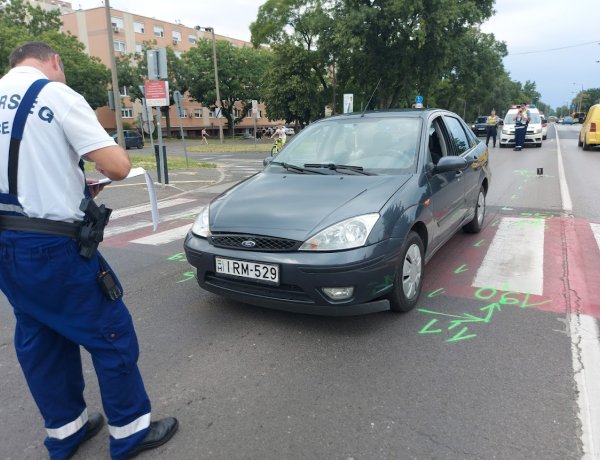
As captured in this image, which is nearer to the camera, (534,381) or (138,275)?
(534,381)

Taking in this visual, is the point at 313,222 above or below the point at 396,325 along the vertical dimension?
above

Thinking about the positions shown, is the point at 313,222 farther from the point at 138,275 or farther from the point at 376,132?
the point at 138,275

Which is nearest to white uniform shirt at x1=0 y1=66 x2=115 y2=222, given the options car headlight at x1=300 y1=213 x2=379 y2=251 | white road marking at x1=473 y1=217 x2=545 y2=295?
car headlight at x1=300 y1=213 x2=379 y2=251

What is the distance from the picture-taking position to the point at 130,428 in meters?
2.28

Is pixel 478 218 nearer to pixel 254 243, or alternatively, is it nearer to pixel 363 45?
pixel 254 243

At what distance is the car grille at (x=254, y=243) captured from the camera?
3283mm

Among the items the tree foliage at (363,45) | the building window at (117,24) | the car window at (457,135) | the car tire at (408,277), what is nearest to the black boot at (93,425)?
the car tire at (408,277)

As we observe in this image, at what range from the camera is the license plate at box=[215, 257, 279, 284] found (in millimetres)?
3258

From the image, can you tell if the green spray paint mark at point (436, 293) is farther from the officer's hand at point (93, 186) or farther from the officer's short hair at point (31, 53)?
the officer's short hair at point (31, 53)

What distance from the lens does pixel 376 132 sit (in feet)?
15.3

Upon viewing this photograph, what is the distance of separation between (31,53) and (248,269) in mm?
1835

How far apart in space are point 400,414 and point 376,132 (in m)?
2.88

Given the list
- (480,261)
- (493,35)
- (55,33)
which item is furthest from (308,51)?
(480,261)

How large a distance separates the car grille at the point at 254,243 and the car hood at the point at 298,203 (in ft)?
0.12
